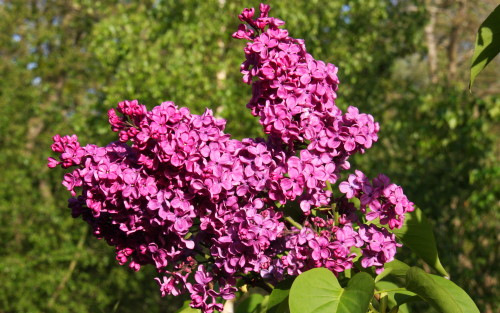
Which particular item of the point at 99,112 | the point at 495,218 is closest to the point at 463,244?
the point at 495,218

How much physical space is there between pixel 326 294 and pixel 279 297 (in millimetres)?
145

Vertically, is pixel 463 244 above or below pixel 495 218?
below

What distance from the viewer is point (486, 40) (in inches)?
43.1

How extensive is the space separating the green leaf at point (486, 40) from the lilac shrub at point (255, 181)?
25cm

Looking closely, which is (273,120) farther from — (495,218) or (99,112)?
(99,112)

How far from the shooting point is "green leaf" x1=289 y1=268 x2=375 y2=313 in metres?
1.06

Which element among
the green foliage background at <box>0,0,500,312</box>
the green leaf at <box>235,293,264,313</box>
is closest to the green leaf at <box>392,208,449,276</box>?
the green leaf at <box>235,293,264,313</box>

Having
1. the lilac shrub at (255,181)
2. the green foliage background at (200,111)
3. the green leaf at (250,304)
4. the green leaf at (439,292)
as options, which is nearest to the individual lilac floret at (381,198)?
the lilac shrub at (255,181)

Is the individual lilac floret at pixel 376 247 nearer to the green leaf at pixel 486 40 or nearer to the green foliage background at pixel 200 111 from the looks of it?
the green leaf at pixel 486 40

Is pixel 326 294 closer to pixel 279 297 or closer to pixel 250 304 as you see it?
pixel 279 297

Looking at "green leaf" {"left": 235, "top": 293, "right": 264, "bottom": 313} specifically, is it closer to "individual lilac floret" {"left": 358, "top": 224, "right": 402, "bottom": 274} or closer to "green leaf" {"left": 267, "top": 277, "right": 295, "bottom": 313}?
"green leaf" {"left": 267, "top": 277, "right": 295, "bottom": 313}

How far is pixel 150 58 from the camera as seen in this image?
514cm

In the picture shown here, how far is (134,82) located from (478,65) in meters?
4.10

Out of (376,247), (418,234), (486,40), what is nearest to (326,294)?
(376,247)
